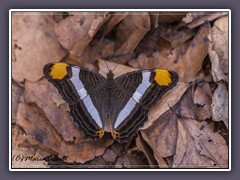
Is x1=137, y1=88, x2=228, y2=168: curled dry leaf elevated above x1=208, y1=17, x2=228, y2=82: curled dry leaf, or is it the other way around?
x1=208, y1=17, x2=228, y2=82: curled dry leaf

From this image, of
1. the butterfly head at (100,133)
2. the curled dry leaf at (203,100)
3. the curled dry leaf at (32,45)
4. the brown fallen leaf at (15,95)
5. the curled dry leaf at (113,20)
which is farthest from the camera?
the curled dry leaf at (113,20)

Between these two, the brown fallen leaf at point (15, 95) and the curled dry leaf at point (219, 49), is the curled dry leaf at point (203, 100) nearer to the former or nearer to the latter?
the curled dry leaf at point (219, 49)

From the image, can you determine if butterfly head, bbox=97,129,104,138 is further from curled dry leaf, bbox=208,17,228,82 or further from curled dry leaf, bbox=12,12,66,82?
curled dry leaf, bbox=208,17,228,82

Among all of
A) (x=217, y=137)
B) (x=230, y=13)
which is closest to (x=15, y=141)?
(x=217, y=137)

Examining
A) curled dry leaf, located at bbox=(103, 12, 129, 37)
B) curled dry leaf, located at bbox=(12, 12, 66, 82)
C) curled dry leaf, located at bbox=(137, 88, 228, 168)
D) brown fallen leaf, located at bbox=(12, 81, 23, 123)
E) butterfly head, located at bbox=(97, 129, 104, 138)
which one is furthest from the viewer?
curled dry leaf, located at bbox=(103, 12, 129, 37)

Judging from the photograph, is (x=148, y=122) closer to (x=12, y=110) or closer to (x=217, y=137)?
(x=217, y=137)

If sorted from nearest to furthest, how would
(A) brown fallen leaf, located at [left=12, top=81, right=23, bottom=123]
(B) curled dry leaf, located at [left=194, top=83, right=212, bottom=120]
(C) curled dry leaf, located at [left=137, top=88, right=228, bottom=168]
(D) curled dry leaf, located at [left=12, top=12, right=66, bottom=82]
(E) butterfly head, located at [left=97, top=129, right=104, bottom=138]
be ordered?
(C) curled dry leaf, located at [left=137, top=88, right=228, bottom=168] < (E) butterfly head, located at [left=97, top=129, right=104, bottom=138] < (B) curled dry leaf, located at [left=194, top=83, right=212, bottom=120] < (A) brown fallen leaf, located at [left=12, top=81, right=23, bottom=123] < (D) curled dry leaf, located at [left=12, top=12, right=66, bottom=82]

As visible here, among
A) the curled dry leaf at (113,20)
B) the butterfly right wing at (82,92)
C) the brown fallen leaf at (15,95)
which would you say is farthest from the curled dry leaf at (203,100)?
the brown fallen leaf at (15,95)

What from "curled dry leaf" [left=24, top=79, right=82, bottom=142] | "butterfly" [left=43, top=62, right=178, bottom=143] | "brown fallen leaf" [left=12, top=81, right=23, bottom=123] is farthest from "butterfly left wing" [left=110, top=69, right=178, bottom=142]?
"brown fallen leaf" [left=12, top=81, right=23, bottom=123]
